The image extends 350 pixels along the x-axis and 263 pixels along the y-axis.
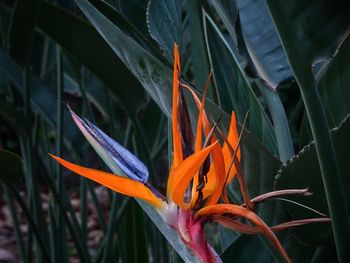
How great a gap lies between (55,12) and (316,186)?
406mm

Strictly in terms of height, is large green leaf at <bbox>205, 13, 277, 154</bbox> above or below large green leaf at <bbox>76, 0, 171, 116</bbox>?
below

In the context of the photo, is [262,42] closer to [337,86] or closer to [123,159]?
[337,86]

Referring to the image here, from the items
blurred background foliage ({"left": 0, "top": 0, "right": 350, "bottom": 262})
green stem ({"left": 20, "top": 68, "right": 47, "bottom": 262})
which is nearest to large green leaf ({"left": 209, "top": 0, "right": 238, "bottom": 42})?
blurred background foliage ({"left": 0, "top": 0, "right": 350, "bottom": 262})

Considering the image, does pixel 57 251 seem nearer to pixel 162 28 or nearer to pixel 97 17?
pixel 162 28

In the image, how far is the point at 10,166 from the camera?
77cm

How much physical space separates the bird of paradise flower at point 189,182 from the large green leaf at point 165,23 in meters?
0.22

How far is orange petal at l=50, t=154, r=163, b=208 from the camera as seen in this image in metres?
0.39

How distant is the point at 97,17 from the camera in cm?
51

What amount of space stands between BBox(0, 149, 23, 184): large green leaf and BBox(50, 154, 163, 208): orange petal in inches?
13.0

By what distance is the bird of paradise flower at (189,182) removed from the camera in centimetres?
40

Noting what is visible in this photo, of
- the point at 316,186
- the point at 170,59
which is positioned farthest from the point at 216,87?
the point at 316,186

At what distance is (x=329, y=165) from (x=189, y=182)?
10 cm

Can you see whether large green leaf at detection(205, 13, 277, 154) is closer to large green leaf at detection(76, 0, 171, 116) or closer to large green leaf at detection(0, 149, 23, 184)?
large green leaf at detection(76, 0, 171, 116)

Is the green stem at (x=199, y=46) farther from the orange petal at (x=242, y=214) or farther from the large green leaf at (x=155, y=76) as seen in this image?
the orange petal at (x=242, y=214)
